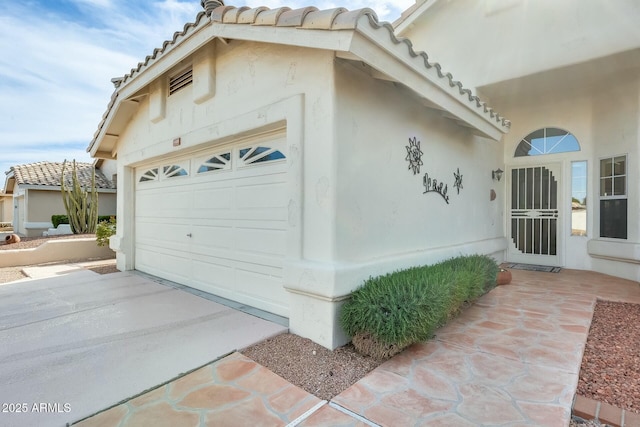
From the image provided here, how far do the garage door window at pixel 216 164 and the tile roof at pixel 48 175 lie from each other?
18.6 meters

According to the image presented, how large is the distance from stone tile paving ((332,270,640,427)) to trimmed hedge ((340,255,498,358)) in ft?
1.03

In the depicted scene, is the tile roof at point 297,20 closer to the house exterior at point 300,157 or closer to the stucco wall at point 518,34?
the house exterior at point 300,157

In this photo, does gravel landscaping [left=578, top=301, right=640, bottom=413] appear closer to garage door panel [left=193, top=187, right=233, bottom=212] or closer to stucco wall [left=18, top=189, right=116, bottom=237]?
garage door panel [left=193, top=187, right=233, bottom=212]

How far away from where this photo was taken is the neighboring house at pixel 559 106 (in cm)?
719

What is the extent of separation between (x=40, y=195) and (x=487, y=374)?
81.0 feet

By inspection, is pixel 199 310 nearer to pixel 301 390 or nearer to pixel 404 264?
pixel 301 390

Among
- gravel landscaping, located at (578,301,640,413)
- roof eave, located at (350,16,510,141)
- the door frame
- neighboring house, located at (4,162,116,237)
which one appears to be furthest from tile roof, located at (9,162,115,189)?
gravel landscaping, located at (578,301,640,413)

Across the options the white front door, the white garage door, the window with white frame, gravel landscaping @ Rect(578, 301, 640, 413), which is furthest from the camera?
the white front door

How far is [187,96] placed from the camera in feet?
21.1

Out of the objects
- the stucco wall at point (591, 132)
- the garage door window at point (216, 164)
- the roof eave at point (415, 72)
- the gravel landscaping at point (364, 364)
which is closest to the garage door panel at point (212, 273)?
the garage door window at point (216, 164)

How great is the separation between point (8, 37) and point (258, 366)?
384 inches

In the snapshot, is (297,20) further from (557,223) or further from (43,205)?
(43,205)

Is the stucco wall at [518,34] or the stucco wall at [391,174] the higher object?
the stucco wall at [518,34]

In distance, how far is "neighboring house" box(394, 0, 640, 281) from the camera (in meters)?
7.19
